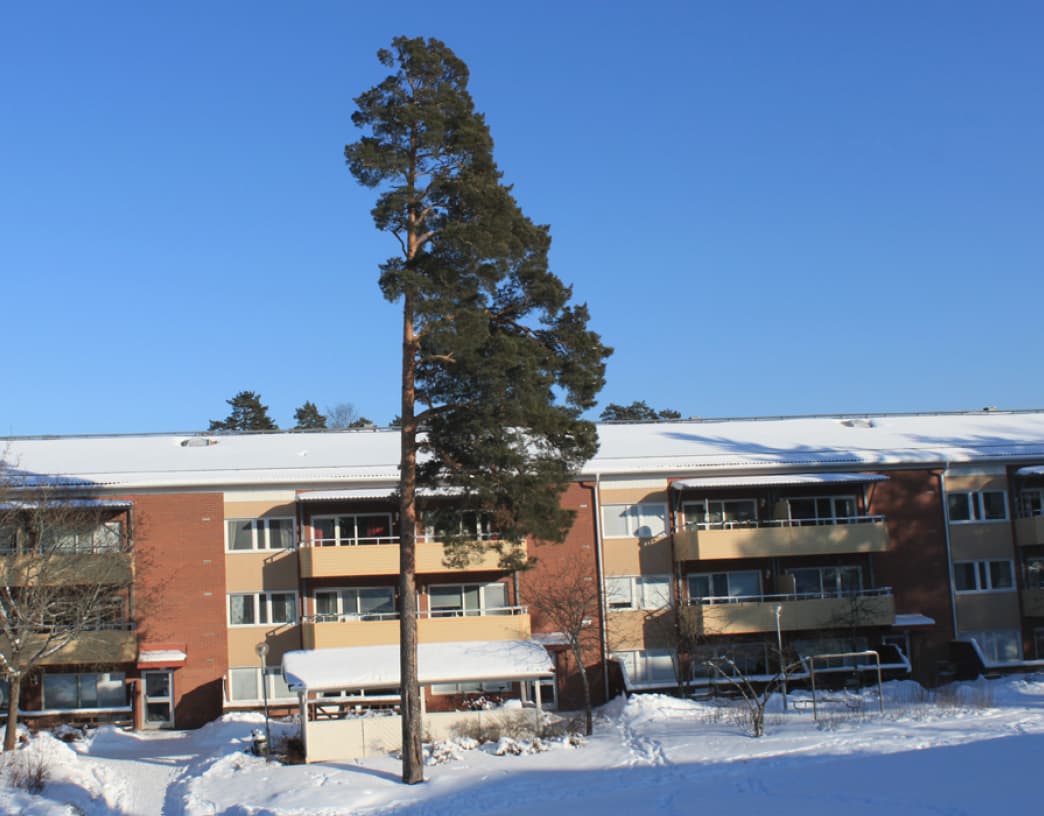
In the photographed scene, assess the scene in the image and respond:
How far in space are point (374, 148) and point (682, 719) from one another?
57.1 ft

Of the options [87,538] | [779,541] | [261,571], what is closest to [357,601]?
[261,571]

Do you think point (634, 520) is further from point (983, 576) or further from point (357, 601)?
point (983, 576)

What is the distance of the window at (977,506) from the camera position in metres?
41.5

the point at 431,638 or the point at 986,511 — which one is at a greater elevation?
the point at 986,511

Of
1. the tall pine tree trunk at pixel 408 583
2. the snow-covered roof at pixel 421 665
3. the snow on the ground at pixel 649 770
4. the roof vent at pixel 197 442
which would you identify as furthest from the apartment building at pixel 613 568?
the tall pine tree trunk at pixel 408 583

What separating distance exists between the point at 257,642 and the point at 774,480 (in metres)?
17.7

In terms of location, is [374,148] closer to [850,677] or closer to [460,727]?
[460,727]

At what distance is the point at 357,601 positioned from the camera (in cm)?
3850

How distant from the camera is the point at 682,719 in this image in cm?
3206

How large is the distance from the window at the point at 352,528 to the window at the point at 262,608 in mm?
2110

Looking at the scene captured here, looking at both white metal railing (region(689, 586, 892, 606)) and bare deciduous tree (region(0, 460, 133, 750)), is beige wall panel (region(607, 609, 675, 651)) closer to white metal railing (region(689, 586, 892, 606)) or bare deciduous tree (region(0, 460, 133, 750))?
Result: white metal railing (region(689, 586, 892, 606))

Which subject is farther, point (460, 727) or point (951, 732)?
point (460, 727)

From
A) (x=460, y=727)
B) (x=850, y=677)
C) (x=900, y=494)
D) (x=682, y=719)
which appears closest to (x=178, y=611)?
(x=460, y=727)

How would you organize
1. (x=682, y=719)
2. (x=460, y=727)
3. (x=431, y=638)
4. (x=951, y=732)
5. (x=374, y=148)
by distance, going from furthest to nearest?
1. (x=431, y=638)
2. (x=682, y=719)
3. (x=460, y=727)
4. (x=951, y=732)
5. (x=374, y=148)
